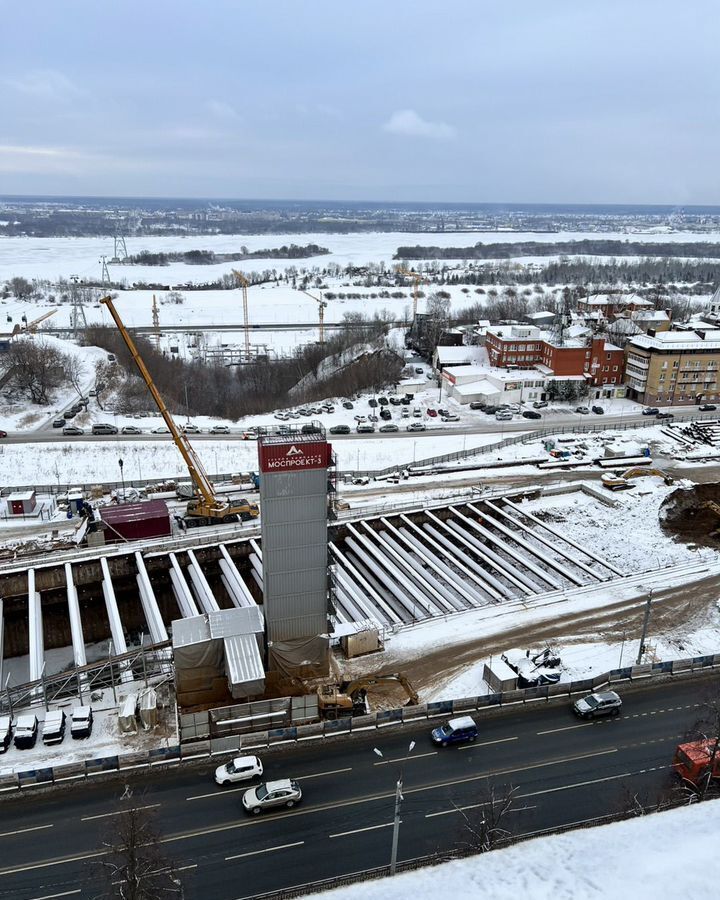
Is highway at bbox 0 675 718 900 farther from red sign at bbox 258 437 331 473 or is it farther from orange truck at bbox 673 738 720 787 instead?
red sign at bbox 258 437 331 473

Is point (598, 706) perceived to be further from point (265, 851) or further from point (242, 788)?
point (242, 788)

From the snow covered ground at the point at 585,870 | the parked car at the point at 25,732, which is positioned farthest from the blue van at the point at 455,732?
the parked car at the point at 25,732

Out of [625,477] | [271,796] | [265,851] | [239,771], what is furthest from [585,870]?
[625,477]

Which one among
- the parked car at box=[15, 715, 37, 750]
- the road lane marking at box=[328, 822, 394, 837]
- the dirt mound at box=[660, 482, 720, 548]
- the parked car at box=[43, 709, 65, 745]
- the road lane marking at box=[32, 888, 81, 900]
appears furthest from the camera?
the dirt mound at box=[660, 482, 720, 548]

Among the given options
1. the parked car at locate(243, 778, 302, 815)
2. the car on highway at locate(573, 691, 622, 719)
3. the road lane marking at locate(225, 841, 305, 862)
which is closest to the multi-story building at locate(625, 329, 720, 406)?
the car on highway at locate(573, 691, 622, 719)

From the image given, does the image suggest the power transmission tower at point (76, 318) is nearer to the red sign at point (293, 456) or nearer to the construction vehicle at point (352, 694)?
the red sign at point (293, 456)

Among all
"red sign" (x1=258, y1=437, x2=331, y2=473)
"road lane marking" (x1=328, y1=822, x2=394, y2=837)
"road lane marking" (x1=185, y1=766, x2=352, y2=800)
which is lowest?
"road lane marking" (x1=185, y1=766, x2=352, y2=800)

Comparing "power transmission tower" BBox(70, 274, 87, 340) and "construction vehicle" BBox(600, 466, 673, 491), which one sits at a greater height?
"power transmission tower" BBox(70, 274, 87, 340)

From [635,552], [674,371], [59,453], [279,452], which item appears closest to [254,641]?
[279,452]
